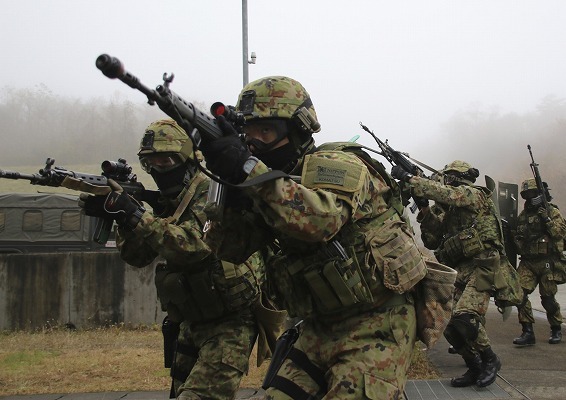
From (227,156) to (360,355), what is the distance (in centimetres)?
100

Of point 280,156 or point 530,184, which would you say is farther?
point 530,184

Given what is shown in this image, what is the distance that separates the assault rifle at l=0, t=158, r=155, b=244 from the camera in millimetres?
3686

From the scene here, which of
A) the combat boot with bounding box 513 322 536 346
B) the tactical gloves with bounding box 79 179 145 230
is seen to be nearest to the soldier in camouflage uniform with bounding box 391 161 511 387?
the combat boot with bounding box 513 322 536 346

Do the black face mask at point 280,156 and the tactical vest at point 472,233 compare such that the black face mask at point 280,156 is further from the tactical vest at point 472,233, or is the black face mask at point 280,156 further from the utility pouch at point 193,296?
the tactical vest at point 472,233

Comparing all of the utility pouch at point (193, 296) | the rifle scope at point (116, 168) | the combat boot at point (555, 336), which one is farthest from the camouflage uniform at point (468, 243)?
the rifle scope at point (116, 168)

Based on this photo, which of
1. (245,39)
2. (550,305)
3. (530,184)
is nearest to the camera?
(550,305)

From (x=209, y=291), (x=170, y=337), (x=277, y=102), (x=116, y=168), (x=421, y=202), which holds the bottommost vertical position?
(x=170, y=337)

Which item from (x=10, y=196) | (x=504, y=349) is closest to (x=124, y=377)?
(x=504, y=349)

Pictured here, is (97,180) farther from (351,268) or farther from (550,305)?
(550,305)

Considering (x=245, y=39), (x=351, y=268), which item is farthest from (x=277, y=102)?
(x=245, y=39)

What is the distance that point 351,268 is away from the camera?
2736 mm

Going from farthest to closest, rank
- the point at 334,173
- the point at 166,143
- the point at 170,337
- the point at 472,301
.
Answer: the point at 472,301
the point at 170,337
the point at 166,143
the point at 334,173

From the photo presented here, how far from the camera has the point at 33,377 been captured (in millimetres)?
6852

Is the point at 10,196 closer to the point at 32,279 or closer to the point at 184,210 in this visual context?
the point at 32,279
